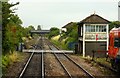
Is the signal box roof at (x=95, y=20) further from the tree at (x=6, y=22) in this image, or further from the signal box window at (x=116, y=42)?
the signal box window at (x=116, y=42)

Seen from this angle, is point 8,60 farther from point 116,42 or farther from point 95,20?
point 95,20

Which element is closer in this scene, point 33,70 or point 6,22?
point 33,70

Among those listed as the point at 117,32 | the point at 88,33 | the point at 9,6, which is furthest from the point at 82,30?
the point at 117,32

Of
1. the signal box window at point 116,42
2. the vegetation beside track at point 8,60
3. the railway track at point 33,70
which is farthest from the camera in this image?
the vegetation beside track at point 8,60

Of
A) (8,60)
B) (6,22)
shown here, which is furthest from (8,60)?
(6,22)

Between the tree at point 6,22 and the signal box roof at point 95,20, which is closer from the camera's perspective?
the tree at point 6,22

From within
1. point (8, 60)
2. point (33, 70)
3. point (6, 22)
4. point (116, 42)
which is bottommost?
point (33, 70)

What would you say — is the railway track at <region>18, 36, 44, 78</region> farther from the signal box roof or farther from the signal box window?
the signal box roof

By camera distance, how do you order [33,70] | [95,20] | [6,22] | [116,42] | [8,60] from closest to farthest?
1. [116,42]
2. [33,70]
3. [6,22]
4. [8,60]
5. [95,20]

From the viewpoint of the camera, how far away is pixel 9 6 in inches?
1020

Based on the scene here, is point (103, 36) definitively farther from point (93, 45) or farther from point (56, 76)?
point (56, 76)

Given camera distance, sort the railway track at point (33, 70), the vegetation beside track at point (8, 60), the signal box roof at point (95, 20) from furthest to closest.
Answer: the signal box roof at point (95, 20) → the vegetation beside track at point (8, 60) → the railway track at point (33, 70)

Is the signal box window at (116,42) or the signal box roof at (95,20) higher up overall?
the signal box roof at (95,20)

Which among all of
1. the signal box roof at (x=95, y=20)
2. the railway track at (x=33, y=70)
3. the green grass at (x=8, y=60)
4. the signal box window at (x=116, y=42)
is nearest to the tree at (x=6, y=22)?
the green grass at (x=8, y=60)
